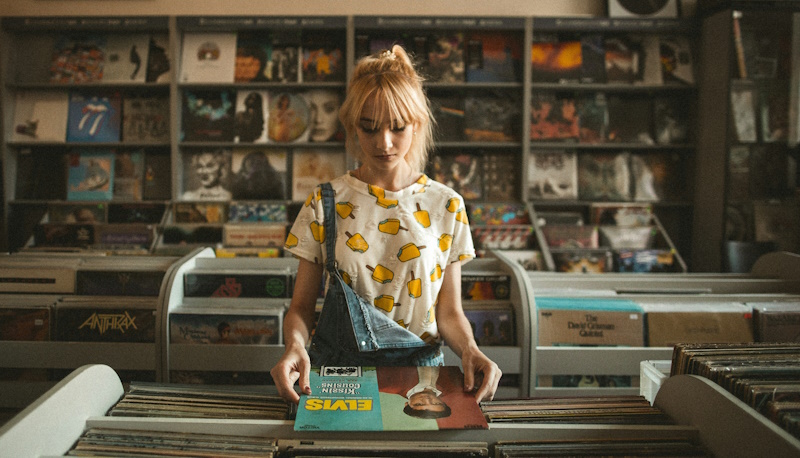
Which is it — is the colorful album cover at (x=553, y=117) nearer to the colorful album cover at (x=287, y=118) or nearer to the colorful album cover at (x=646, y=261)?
the colorful album cover at (x=646, y=261)

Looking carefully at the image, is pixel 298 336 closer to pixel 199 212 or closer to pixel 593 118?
pixel 199 212

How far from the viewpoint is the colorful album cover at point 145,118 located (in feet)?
13.3

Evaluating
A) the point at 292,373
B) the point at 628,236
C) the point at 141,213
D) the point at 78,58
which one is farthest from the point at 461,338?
the point at 78,58

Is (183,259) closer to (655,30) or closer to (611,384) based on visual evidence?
(611,384)

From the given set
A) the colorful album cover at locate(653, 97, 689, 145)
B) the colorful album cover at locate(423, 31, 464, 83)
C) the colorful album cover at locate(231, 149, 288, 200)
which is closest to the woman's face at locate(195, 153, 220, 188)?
the colorful album cover at locate(231, 149, 288, 200)

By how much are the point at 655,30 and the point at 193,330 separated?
377 cm

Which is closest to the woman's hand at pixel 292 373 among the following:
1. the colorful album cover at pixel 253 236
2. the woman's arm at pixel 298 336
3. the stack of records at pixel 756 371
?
the woman's arm at pixel 298 336

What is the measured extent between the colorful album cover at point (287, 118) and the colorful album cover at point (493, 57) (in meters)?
1.30

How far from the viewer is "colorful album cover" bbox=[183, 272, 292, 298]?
6.65ft

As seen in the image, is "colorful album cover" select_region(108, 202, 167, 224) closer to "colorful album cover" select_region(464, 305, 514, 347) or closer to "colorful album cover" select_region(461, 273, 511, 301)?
"colorful album cover" select_region(461, 273, 511, 301)

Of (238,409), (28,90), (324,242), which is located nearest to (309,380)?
(238,409)

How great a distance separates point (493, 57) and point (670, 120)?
149cm

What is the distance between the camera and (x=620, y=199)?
409 cm

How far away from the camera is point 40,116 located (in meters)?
4.06
